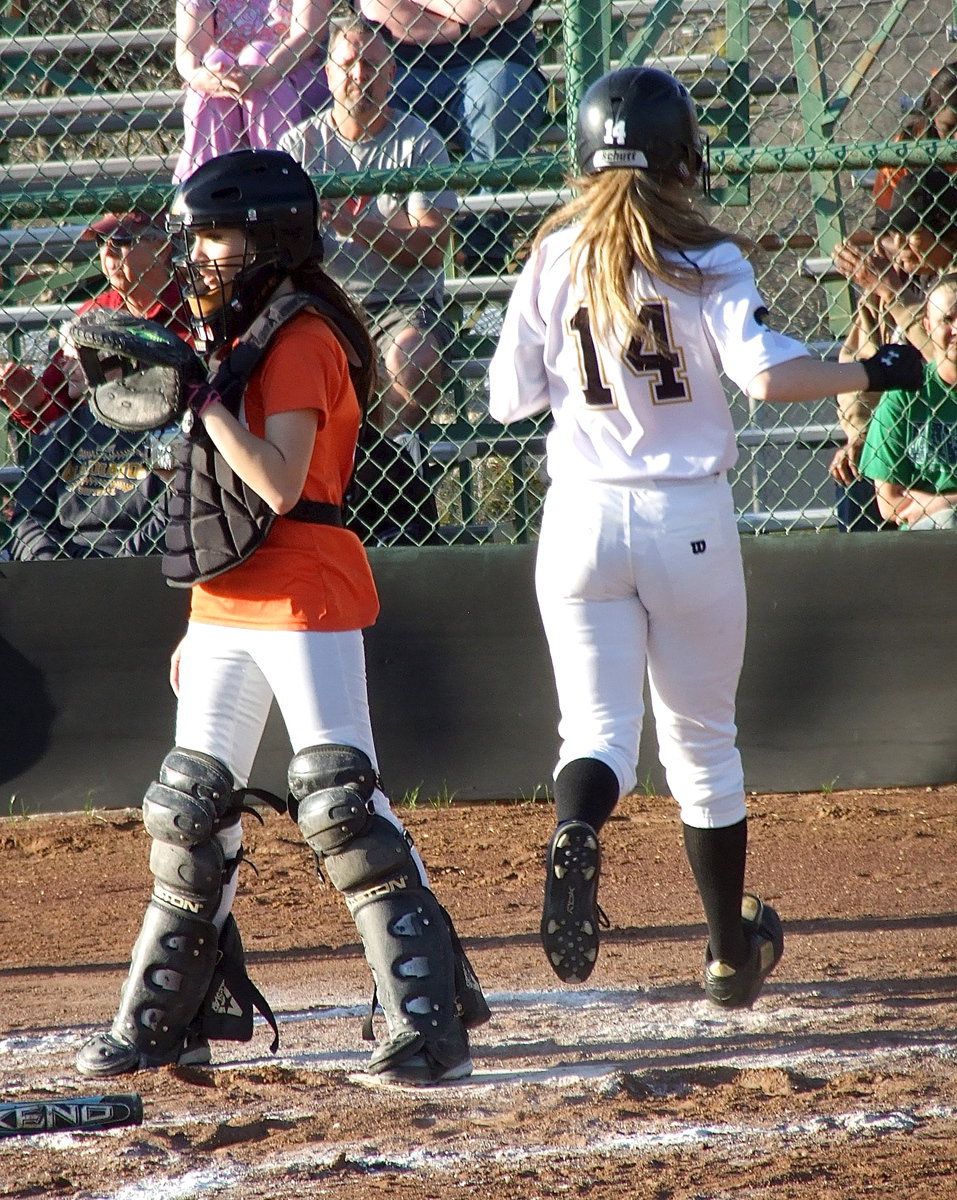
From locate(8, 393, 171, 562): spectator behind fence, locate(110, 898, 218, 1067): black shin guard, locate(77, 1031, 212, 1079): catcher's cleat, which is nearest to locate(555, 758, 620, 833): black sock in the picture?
locate(110, 898, 218, 1067): black shin guard

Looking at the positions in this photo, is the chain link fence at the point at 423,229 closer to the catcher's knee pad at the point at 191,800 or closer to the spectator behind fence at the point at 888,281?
the spectator behind fence at the point at 888,281

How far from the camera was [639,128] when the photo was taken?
2922mm

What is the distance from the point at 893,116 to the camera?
11.0 metres

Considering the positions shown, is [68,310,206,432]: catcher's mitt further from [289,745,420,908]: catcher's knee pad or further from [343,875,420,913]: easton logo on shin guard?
[343,875,420,913]: easton logo on shin guard

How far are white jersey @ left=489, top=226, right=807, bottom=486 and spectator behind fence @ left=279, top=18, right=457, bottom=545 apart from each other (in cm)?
249

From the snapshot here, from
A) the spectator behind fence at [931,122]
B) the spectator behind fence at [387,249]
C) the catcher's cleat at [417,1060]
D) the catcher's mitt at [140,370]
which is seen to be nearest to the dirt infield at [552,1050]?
the catcher's cleat at [417,1060]

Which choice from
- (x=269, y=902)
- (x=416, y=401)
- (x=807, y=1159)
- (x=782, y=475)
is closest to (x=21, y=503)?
(x=416, y=401)

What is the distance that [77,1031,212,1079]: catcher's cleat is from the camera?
2857 millimetres

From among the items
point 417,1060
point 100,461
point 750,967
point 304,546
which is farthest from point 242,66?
point 417,1060

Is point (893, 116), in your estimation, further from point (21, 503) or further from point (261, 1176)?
point (261, 1176)

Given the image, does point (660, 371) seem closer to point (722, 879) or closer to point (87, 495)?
point (722, 879)

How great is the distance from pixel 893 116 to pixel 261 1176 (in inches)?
412

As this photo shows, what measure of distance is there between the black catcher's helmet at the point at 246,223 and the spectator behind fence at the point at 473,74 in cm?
352

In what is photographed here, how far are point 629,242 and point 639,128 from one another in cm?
25
